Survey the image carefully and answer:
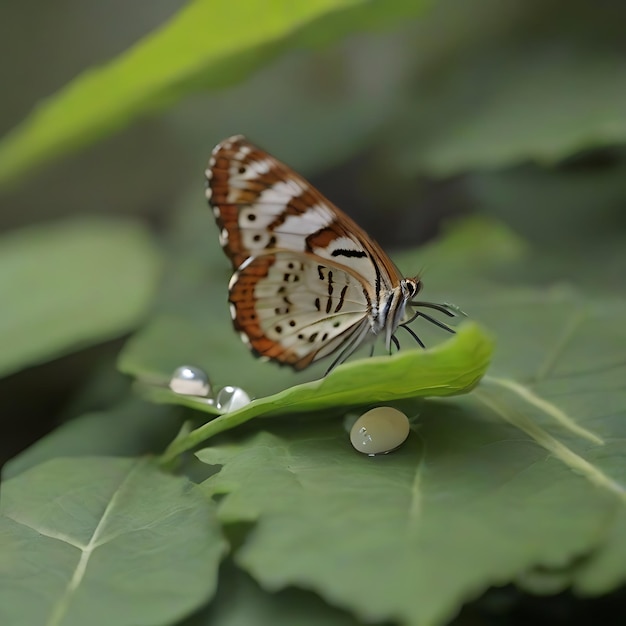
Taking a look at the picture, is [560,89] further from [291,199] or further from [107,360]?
[107,360]

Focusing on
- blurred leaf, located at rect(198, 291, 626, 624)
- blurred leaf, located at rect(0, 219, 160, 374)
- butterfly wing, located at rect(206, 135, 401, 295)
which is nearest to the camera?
blurred leaf, located at rect(198, 291, 626, 624)

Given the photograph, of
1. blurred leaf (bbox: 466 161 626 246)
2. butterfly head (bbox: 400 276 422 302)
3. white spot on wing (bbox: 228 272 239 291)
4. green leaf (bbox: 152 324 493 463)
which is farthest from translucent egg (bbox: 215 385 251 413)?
blurred leaf (bbox: 466 161 626 246)

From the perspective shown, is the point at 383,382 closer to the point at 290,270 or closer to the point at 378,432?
the point at 378,432

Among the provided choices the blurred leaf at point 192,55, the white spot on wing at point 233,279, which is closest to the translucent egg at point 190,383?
the white spot on wing at point 233,279

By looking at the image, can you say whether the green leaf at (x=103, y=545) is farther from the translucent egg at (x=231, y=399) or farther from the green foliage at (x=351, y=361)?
the translucent egg at (x=231, y=399)

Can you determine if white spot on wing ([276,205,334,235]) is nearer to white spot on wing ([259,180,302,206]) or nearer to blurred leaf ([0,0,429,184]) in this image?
white spot on wing ([259,180,302,206])

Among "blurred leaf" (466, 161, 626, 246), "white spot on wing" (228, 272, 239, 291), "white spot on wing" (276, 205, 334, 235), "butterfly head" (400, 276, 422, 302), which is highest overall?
"white spot on wing" (276, 205, 334, 235)

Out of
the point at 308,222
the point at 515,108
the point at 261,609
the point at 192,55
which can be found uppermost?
the point at 192,55

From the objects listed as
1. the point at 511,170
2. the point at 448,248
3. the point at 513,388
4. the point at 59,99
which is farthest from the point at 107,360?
the point at 511,170

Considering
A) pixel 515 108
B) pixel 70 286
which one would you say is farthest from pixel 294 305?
pixel 515 108
